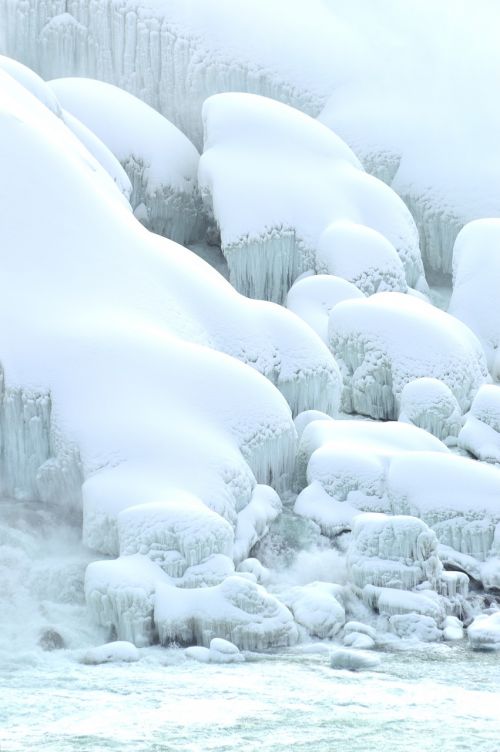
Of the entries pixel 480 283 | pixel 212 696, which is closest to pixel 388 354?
pixel 480 283

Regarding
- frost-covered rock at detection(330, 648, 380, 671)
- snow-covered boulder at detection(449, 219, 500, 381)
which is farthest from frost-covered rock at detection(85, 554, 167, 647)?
snow-covered boulder at detection(449, 219, 500, 381)

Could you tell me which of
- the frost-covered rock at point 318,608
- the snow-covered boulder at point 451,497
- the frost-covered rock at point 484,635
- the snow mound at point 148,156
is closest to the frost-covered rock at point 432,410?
the snow-covered boulder at point 451,497

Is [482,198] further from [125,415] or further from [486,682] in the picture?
[486,682]

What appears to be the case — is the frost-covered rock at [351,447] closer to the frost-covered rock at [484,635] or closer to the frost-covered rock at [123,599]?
the frost-covered rock at [484,635]

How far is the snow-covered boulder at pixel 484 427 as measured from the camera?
1416 cm

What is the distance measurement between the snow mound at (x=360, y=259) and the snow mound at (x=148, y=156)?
2.33 meters

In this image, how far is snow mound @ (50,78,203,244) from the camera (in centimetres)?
1867

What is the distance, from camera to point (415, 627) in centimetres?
1074

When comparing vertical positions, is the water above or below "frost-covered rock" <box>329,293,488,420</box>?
below

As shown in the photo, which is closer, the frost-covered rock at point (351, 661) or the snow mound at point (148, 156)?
the frost-covered rock at point (351, 661)

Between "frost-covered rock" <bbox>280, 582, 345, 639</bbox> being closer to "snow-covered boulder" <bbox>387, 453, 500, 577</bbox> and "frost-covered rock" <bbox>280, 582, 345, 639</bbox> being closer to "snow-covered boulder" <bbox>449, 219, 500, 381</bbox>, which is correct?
"snow-covered boulder" <bbox>387, 453, 500, 577</bbox>

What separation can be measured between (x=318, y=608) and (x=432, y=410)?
4332mm

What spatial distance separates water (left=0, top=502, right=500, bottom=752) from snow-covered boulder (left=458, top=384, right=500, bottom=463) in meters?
3.89

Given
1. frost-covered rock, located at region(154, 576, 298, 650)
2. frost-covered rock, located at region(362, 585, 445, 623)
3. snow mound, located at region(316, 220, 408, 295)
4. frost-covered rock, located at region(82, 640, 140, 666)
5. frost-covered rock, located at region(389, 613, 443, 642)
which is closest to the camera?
frost-covered rock, located at region(82, 640, 140, 666)
